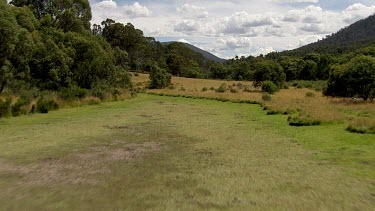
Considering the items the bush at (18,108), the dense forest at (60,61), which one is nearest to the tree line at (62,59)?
the dense forest at (60,61)

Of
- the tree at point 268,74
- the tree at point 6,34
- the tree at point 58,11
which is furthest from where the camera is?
the tree at point 268,74

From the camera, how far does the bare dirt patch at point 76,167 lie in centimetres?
1010

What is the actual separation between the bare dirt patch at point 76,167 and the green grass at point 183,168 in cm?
3

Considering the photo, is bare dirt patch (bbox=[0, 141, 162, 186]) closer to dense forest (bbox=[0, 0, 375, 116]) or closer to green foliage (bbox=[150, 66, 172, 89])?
dense forest (bbox=[0, 0, 375, 116])

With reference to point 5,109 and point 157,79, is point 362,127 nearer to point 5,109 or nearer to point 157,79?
point 5,109

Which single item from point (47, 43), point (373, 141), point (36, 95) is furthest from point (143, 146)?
point (47, 43)

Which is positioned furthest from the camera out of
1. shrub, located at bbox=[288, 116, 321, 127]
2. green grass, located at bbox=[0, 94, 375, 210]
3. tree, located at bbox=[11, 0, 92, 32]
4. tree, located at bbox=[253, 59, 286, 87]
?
tree, located at bbox=[253, 59, 286, 87]

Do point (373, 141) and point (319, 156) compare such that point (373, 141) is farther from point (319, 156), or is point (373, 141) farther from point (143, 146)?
point (143, 146)

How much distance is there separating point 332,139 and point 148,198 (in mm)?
11184

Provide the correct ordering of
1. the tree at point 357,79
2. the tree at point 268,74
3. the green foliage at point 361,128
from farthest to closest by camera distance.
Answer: the tree at point 268,74
the tree at point 357,79
the green foliage at point 361,128

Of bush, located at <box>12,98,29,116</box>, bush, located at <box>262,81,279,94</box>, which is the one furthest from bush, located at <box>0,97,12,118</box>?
bush, located at <box>262,81,279,94</box>

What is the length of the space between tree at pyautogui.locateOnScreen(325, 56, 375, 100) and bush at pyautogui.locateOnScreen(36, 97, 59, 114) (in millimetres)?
27324

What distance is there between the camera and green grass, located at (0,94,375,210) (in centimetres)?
830

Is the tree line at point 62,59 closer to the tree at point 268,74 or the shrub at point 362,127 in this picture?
the tree at point 268,74
